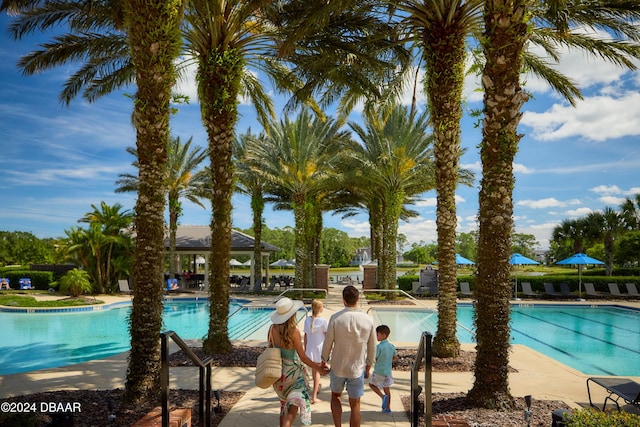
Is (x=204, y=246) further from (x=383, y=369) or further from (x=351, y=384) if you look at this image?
(x=351, y=384)

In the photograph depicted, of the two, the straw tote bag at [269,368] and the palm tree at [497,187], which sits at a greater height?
the palm tree at [497,187]

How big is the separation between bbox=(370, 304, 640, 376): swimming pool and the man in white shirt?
19.3 ft

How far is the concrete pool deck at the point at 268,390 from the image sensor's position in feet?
20.4

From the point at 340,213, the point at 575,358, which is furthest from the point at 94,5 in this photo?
the point at 340,213

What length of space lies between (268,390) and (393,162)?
17135mm

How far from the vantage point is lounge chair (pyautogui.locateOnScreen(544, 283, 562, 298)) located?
84.8 feet

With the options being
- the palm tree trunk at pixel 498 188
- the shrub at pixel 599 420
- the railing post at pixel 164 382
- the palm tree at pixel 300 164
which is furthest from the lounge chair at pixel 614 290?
the railing post at pixel 164 382

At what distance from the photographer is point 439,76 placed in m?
9.54

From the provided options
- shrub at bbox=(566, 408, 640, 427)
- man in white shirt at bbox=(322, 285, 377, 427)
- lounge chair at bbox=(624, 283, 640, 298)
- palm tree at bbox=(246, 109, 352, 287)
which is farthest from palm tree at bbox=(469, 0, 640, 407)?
lounge chair at bbox=(624, 283, 640, 298)

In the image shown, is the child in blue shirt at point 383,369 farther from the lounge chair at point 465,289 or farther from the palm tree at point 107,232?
the palm tree at point 107,232

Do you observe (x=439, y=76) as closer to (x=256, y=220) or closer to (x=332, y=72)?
(x=332, y=72)

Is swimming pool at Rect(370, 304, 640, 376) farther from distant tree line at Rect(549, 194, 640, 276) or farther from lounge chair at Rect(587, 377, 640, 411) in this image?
distant tree line at Rect(549, 194, 640, 276)

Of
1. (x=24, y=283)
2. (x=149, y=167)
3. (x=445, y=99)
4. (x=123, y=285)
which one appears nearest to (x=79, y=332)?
(x=123, y=285)

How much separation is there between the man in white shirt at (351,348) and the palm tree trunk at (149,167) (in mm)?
3047
